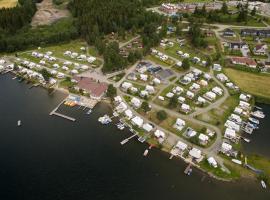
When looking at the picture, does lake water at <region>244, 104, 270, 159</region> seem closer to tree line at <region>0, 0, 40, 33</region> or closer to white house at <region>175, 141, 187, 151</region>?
white house at <region>175, 141, 187, 151</region>

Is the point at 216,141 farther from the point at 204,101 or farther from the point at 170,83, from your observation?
the point at 170,83

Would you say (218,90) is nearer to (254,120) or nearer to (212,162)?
(254,120)

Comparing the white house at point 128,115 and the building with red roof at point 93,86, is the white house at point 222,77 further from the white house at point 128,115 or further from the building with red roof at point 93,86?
the building with red roof at point 93,86

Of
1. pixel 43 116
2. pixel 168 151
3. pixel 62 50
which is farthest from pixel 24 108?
pixel 168 151

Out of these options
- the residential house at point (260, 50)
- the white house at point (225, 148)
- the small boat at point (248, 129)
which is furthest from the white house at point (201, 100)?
the residential house at point (260, 50)

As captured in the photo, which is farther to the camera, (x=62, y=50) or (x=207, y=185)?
(x=62, y=50)

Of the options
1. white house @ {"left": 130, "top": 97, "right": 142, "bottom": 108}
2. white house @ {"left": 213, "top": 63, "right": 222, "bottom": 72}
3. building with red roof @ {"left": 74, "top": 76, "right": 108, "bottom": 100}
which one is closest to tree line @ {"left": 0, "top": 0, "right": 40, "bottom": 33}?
building with red roof @ {"left": 74, "top": 76, "right": 108, "bottom": 100}

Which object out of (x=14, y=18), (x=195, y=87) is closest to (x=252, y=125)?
(x=195, y=87)
